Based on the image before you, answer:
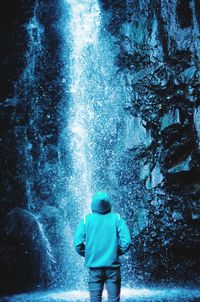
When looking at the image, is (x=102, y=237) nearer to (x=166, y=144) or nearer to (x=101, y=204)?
(x=101, y=204)

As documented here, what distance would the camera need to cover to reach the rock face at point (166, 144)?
7.48 metres

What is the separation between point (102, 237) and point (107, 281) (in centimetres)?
49

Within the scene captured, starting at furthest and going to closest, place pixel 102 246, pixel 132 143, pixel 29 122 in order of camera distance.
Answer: pixel 29 122, pixel 132 143, pixel 102 246

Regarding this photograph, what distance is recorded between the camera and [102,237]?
3.12 m

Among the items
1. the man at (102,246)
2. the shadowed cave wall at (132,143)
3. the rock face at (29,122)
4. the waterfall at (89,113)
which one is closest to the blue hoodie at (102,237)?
the man at (102,246)

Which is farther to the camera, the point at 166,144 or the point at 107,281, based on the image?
the point at 166,144

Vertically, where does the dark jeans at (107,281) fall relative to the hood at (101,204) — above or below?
below

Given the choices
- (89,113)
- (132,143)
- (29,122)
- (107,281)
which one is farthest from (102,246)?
(29,122)

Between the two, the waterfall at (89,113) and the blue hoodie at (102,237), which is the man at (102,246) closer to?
the blue hoodie at (102,237)

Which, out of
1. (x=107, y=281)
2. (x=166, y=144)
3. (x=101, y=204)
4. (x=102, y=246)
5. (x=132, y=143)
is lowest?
(x=107, y=281)

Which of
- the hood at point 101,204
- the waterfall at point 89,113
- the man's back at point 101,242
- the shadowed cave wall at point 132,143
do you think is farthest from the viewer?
the waterfall at point 89,113

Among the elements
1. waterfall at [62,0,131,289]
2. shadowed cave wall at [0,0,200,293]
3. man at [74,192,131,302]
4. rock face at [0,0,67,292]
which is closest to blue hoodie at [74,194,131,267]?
man at [74,192,131,302]

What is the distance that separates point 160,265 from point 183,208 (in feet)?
5.26

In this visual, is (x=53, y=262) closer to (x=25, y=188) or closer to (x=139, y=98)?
(x=25, y=188)
